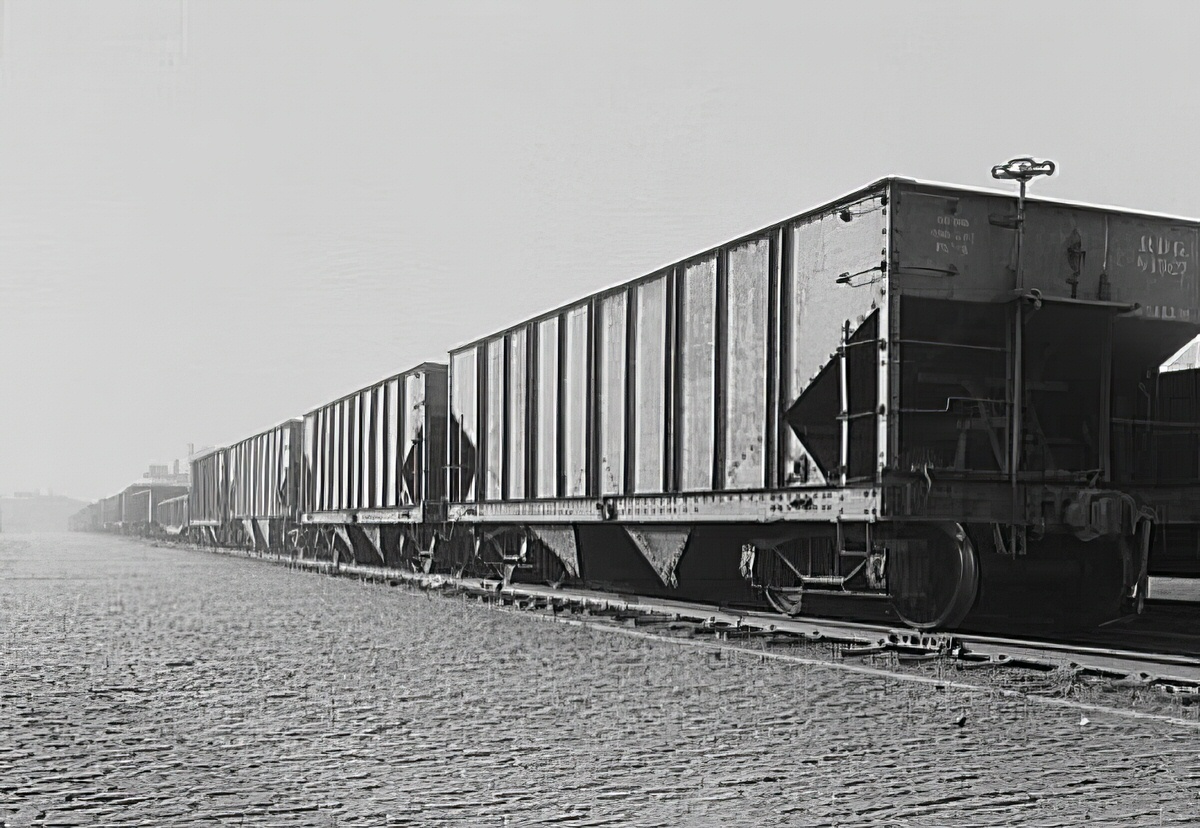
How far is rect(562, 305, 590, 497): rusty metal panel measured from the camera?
15.4 m

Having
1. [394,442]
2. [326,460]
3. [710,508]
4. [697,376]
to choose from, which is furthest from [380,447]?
[710,508]

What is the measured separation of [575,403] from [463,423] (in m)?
4.66

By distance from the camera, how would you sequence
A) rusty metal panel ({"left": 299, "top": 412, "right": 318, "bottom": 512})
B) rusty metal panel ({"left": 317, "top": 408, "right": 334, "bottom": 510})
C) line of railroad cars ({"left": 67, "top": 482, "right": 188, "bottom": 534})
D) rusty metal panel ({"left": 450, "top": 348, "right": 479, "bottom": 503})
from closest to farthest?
1. rusty metal panel ({"left": 450, "top": 348, "right": 479, "bottom": 503})
2. rusty metal panel ({"left": 317, "top": 408, "right": 334, "bottom": 510})
3. rusty metal panel ({"left": 299, "top": 412, "right": 318, "bottom": 512})
4. line of railroad cars ({"left": 67, "top": 482, "right": 188, "bottom": 534})

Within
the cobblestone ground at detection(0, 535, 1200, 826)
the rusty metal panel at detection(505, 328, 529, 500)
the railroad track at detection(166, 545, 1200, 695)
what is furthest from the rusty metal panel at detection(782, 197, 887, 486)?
the rusty metal panel at detection(505, 328, 529, 500)

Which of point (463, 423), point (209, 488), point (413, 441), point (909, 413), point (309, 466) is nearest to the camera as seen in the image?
point (909, 413)

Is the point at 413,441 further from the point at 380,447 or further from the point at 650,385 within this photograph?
the point at 650,385

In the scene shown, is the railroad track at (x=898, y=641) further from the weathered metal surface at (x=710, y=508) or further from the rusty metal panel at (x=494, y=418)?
the rusty metal panel at (x=494, y=418)

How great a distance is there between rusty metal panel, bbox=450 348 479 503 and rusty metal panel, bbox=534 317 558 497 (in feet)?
8.43

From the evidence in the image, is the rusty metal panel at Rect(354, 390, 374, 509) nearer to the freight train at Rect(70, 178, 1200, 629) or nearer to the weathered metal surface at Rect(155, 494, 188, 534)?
the freight train at Rect(70, 178, 1200, 629)

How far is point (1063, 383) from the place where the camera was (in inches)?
451

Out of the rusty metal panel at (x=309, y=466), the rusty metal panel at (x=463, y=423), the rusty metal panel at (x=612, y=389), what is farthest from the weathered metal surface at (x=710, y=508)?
the rusty metal panel at (x=309, y=466)

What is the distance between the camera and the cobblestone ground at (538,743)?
5066mm

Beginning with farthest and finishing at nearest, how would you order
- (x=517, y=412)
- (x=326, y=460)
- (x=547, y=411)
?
(x=326, y=460) < (x=517, y=412) < (x=547, y=411)

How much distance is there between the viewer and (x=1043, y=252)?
10805 mm
